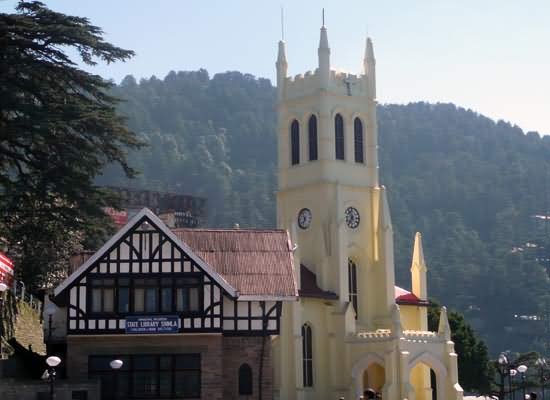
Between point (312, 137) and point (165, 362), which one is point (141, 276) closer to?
point (165, 362)

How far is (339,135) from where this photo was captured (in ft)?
224

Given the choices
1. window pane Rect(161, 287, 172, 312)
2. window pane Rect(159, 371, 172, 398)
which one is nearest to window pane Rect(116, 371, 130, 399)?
window pane Rect(159, 371, 172, 398)

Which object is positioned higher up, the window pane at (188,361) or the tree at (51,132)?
the tree at (51,132)

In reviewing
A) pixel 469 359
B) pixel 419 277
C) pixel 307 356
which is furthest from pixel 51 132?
pixel 469 359

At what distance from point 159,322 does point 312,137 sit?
29.0 metres

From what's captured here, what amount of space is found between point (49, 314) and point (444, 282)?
458ft

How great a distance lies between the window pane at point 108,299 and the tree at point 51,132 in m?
3.28

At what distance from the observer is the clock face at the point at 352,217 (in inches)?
2601

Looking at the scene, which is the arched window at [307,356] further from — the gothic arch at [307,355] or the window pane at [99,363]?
the window pane at [99,363]

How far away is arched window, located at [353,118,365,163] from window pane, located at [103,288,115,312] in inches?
1170

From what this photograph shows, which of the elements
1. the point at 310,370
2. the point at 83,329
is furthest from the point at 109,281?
the point at 310,370

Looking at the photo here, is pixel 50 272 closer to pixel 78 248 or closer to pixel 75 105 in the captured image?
pixel 78 248

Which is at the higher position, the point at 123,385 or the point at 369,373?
the point at 369,373

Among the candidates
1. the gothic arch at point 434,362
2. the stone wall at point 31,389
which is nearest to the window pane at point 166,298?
the stone wall at point 31,389
